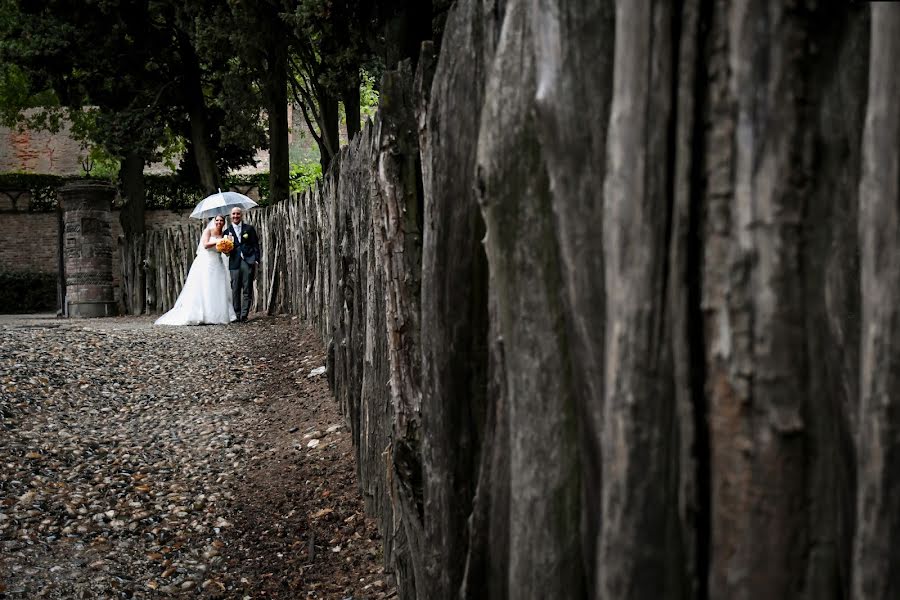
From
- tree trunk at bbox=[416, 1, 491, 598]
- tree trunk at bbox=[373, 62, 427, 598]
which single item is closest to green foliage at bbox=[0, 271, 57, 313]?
tree trunk at bbox=[373, 62, 427, 598]

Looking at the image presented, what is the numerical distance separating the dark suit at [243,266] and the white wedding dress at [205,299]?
0.48 feet

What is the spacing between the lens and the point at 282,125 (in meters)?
15.0

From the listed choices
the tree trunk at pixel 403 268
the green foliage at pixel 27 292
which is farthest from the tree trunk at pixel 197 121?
the tree trunk at pixel 403 268

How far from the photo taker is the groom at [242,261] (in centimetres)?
1220

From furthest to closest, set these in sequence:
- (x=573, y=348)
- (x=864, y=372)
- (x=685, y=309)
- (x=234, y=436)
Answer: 1. (x=234, y=436)
2. (x=573, y=348)
3. (x=685, y=309)
4. (x=864, y=372)

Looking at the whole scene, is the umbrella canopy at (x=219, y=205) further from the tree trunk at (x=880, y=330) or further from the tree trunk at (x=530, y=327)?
the tree trunk at (x=880, y=330)

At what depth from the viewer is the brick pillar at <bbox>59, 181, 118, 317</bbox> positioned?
14438mm

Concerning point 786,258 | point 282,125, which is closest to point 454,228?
point 786,258

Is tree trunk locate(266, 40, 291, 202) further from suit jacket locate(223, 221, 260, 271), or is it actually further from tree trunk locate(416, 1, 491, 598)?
tree trunk locate(416, 1, 491, 598)

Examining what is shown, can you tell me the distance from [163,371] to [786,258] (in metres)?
7.19

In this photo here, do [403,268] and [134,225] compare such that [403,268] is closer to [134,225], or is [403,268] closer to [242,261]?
[242,261]

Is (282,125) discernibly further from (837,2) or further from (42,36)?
(837,2)

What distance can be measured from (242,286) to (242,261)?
0.36 m

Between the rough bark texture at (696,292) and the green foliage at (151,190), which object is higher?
the green foliage at (151,190)
